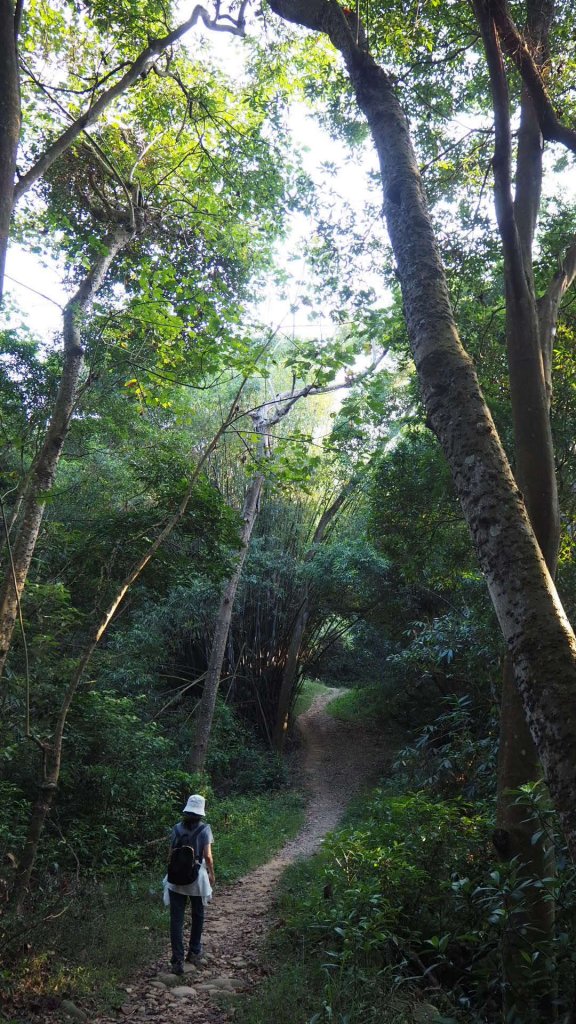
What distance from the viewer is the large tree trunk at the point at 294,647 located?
1412cm

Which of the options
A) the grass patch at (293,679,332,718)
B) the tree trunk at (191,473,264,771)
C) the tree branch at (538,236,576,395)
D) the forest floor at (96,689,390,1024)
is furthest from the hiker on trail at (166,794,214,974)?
the grass patch at (293,679,332,718)

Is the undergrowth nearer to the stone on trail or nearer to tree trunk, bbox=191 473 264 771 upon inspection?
Answer: the stone on trail

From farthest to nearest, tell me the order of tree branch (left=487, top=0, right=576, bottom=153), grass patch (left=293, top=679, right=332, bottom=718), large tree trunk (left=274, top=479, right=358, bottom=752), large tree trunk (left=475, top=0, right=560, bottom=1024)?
grass patch (left=293, top=679, right=332, bottom=718) → large tree trunk (left=274, top=479, right=358, bottom=752) → tree branch (left=487, top=0, right=576, bottom=153) → large tree trunk (left=475, top=0, right=560, bottom=1024)

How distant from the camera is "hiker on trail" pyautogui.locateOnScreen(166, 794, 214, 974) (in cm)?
438

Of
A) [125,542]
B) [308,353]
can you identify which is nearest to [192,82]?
[308,353]

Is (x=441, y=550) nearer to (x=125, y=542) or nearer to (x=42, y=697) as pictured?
(x=125, y=542)

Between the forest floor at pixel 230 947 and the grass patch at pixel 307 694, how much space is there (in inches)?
153

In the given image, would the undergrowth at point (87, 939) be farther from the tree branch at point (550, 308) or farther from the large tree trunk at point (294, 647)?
the large tree trunk at point (294, 647)

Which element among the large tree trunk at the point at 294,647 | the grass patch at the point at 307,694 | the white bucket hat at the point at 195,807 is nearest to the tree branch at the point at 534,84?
the white bucket hat at the point at 195,807

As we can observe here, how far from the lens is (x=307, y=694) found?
744 inches

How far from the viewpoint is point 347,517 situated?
56.0 ft

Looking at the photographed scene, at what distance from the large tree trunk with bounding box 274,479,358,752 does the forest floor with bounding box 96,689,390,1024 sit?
1.58 meters

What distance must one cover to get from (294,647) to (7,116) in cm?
1291

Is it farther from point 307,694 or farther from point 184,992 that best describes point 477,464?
point 307,694
